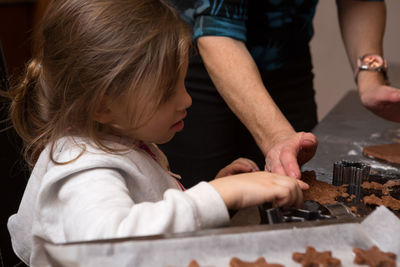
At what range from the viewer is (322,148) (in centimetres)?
133

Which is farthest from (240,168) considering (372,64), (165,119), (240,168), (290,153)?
(372,64)

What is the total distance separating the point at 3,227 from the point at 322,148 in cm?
87

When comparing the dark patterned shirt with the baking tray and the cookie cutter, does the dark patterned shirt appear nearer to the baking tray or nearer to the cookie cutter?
the cookie cutter

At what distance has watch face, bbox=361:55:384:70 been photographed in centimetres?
152

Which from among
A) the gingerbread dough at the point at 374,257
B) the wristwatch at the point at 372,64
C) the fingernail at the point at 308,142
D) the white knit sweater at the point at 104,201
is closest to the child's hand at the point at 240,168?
the fingernail at the point at 308,142

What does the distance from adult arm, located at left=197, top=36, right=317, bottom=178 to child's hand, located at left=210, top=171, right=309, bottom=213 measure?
0.24m

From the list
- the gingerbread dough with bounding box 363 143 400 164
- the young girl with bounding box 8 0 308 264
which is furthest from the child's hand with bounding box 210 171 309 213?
the gingerbread dough with bounding box 363 143 400 164

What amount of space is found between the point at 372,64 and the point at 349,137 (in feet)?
0.88

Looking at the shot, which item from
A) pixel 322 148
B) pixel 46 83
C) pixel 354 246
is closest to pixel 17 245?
pixel 46 83

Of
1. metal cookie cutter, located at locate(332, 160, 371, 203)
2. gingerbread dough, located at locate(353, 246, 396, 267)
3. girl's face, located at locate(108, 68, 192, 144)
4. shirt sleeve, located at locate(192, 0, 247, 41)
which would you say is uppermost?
shirt sleeve, located at locate(192, 0, 247, 41)

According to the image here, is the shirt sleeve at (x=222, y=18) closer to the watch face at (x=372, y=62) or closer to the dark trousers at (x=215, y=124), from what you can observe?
the dark trousers at (x=215, y=124)

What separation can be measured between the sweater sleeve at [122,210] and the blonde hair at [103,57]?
0.42ft

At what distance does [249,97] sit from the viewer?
3.92ft

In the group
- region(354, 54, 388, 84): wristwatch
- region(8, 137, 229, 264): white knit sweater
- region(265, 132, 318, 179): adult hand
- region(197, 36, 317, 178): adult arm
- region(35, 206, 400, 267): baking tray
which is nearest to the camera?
region(35, 206, 400, 267): baking tray
